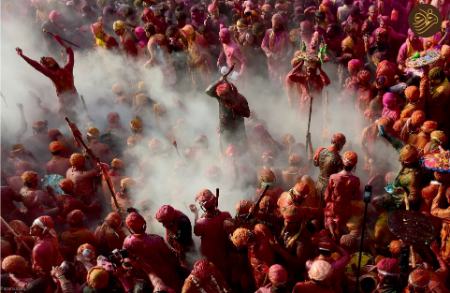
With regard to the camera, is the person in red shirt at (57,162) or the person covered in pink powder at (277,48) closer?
the person in red shirt at (57,162)

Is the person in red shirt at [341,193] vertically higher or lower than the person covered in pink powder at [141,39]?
lower

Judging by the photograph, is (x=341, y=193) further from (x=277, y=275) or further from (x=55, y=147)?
(x=55, y=147)

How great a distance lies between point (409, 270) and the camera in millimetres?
4188

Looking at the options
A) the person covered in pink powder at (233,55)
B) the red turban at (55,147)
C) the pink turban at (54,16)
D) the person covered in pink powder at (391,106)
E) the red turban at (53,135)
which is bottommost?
the red turban at (55,147)

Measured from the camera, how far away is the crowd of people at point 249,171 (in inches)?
172

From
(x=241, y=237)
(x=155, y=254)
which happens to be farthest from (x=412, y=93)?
(x=155, y=254)

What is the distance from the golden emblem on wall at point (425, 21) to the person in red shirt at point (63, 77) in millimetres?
5086

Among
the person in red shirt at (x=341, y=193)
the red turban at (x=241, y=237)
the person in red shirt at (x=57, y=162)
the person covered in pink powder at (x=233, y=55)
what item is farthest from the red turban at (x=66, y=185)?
the person covered in pink powder at (x=233, y=55)

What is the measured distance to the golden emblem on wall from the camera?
666 centimetres

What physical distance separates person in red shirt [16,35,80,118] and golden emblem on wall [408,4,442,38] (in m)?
5.09

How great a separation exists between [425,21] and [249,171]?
312 cm

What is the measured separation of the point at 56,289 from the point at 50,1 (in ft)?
32.7

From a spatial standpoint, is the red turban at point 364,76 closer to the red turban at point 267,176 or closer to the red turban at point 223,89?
the red turban at point 223,89

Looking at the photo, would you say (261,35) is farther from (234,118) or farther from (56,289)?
(56,289)
